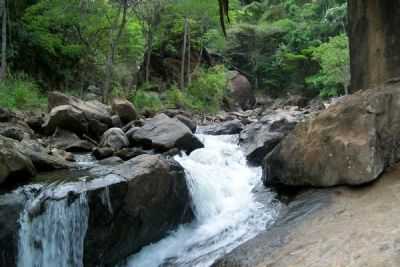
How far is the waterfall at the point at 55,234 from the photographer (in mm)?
5398

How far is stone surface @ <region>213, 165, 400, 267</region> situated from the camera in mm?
3822

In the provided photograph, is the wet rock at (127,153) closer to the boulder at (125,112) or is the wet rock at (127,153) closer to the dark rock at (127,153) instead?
the dark rock at (127,153)

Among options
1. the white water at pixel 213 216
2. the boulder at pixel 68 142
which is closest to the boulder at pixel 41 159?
the boulder at pixel 68 142

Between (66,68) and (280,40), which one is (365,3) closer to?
(66,68)

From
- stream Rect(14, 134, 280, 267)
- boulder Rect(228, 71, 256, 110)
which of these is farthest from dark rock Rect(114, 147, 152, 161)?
boulder Rect(228, 71, 256, 110)

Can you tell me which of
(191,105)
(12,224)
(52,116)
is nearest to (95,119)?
(52,116)

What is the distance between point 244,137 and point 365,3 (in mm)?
5115

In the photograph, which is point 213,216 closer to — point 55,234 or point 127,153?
point 127,153

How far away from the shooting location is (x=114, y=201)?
577 centimetres

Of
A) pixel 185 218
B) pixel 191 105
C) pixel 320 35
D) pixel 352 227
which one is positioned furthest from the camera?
pixel 320 35

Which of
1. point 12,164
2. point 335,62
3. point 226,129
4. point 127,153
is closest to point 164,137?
point 127,153

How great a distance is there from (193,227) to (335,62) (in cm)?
2130

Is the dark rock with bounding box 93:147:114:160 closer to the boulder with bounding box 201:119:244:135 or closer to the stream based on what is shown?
the stream

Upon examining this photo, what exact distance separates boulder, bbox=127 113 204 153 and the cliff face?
13.2 ft
